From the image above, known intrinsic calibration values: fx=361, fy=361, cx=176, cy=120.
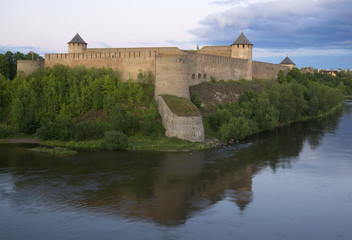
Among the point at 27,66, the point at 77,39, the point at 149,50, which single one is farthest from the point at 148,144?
the point at 27,66

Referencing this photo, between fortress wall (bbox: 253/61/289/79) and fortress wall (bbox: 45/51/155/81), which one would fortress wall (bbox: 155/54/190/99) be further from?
fortress wall (bbox: 253/61/289/79)

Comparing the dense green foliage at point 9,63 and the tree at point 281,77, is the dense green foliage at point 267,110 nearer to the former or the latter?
the tree at point 281,77

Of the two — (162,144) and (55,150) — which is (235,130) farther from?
(55,150)

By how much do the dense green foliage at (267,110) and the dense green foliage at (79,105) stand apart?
3211mm

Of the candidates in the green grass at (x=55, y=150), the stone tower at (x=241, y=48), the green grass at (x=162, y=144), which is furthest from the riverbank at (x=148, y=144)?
the stone tower at (x=241, y=48)

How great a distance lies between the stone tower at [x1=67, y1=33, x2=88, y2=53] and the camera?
71.8 feet

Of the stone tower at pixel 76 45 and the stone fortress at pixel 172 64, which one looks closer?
the stone fortress at pixel 172 64

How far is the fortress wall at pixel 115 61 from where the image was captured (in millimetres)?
19578

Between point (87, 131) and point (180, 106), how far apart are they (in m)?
4.53

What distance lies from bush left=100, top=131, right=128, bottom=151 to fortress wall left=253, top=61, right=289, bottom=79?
15.2 meters

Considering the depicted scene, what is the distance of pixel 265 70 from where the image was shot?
2936 centimetres

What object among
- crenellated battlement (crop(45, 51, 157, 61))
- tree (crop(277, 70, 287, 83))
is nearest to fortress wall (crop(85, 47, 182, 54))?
crenellated battlement (crop(45, 51, 157, 61))

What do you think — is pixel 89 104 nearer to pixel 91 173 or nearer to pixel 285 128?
pixel 91 173

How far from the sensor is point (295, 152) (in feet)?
53.3
